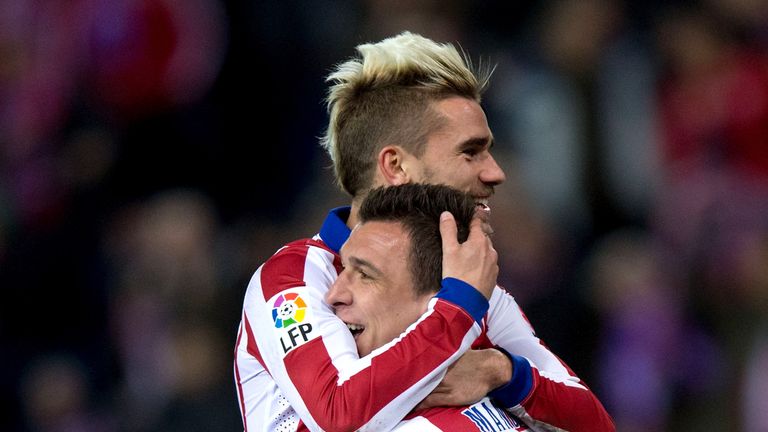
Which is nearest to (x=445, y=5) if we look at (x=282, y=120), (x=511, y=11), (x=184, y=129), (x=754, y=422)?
(x=511, y=11)

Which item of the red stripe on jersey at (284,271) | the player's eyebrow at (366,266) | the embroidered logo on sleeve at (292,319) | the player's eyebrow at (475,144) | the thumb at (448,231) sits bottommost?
the embroidered logo on sleeve at (292,319)

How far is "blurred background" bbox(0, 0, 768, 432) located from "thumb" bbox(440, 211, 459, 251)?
10.2 ft

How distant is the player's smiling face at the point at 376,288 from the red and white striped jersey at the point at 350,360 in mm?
56

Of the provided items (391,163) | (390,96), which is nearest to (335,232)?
(391,163)

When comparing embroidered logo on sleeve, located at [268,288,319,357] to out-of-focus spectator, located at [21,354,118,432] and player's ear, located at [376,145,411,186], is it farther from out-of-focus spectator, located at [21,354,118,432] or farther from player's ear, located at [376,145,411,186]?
out-of-focus spectator, located at [21,354,118,432]

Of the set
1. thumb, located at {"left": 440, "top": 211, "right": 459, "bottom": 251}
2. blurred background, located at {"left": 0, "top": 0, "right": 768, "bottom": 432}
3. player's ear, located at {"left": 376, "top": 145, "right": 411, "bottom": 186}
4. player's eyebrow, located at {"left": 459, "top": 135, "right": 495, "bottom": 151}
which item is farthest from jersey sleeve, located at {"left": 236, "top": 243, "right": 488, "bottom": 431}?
blurred background, located at {"left": 0, "top": 0, "right": 768, "bottom": 432}

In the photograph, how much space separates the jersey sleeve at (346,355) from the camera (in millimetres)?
3080

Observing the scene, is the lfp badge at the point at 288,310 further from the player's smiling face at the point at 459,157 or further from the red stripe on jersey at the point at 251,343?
the player's smiling face at the point at 459,157

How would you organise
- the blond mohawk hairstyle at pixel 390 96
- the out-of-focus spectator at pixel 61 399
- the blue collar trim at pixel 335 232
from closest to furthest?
the blue collar trim at pixel 335 232, the blond mohawk hairstyle at pixel 390 96, the out-of-focus spectator at pixel 61 399

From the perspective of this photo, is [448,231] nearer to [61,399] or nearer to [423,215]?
[423,215]

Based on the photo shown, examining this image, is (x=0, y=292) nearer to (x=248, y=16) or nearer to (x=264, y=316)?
(x=248, y=16)

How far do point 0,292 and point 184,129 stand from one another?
1416mm

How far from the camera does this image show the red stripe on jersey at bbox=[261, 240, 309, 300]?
347 cm

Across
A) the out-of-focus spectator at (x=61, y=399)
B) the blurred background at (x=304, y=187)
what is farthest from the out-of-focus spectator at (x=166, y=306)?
the out-of-focus spectator at (x=61, y=399)
